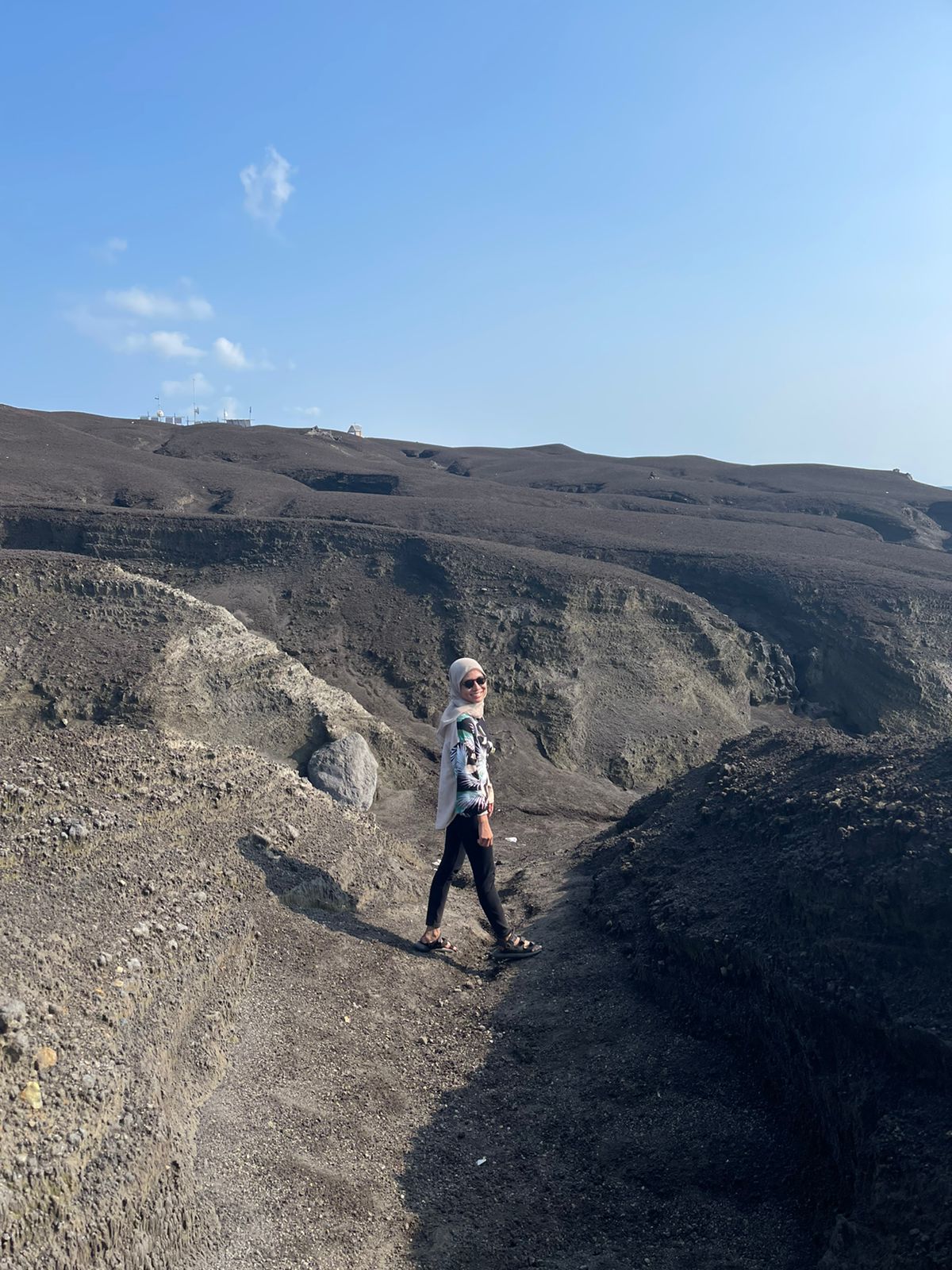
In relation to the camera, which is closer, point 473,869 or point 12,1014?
point 12,1014

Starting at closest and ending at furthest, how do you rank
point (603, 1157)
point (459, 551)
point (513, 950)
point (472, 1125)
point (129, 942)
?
point (603, 1157) < point (472, 1125) < point (129, 942) < point (513, 950) < point (459, 551)

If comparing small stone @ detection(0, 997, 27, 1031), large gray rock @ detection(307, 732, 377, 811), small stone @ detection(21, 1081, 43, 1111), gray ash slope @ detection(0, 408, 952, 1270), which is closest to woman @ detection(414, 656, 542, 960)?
gray ash slope @ detection(0, 408, 952, 1270)

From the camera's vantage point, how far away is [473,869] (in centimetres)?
726

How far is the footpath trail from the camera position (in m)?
4.37

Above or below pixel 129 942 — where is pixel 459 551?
above

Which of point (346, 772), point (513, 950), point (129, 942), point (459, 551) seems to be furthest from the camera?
point (459, 551)

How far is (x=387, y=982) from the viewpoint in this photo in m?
6.53

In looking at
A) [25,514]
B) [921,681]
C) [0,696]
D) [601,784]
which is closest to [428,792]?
[601,784]

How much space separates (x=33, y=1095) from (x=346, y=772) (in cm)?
857

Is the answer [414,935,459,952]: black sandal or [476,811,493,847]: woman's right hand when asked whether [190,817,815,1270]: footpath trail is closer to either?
[414,935,459,952]: black sandal

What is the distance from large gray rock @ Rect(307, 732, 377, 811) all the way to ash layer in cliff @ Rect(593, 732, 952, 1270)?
4.66 metres

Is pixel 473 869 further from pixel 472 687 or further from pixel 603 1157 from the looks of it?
pixel 603 1157

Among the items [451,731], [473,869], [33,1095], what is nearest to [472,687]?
[451,731]

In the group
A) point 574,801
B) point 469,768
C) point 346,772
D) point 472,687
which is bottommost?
point 574,801
